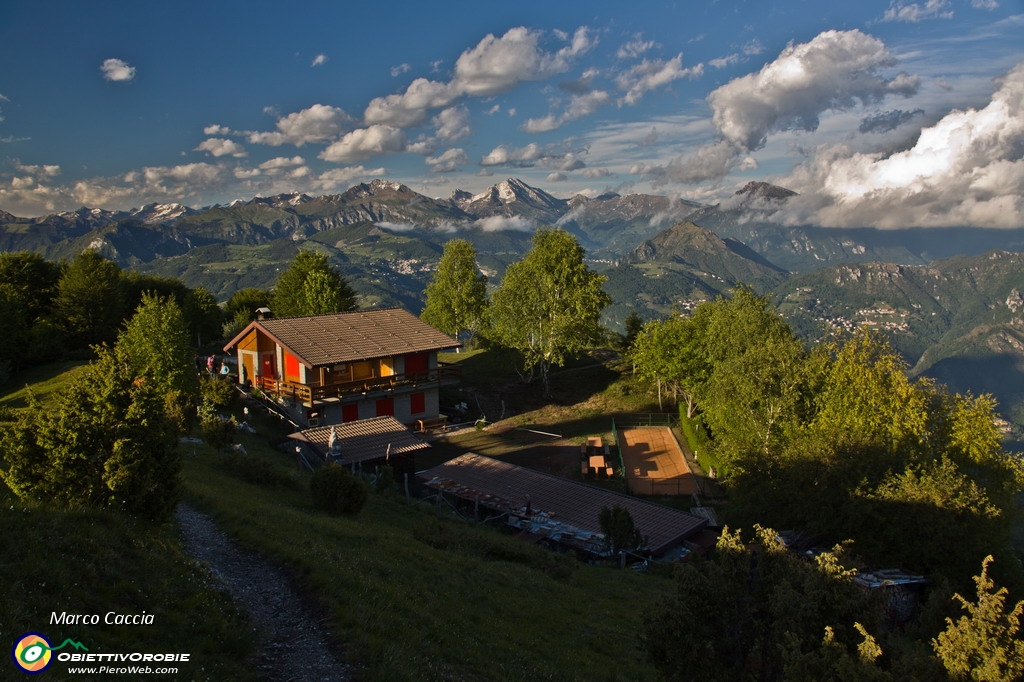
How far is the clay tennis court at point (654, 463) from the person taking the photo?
3666 cm

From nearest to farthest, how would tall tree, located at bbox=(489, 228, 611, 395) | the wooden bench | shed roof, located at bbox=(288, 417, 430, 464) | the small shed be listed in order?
the small shed
shed roof, located at bbox=(288, 417, 430, 464)
the wooden bench
tall tree, located at bbox=(489, 228, 611, 395)

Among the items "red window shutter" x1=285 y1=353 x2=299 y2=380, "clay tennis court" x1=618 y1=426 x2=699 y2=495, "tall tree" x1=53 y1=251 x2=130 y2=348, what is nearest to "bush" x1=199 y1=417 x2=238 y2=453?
"red window shutter" x1=285 y1=353 x2=299 y2=380

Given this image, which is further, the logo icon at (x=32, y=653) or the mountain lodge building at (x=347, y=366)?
the mountain lodge building at (x=347, y=366)

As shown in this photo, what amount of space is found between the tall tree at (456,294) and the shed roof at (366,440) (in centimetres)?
3419

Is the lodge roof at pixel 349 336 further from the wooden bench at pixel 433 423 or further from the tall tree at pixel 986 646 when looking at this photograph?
the tall tree at pixel 986 646

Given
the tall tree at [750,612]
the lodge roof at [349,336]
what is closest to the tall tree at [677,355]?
the lodge roof at [349,336]

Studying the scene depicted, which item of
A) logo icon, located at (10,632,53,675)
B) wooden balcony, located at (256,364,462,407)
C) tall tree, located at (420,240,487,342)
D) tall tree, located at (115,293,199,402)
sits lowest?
logo icon, located at (10,632,53,675)

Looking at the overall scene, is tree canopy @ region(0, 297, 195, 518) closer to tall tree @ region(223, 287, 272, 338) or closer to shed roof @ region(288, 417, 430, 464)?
shed roof @ region(288, 417, 430, 464)

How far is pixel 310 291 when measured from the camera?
6328cm

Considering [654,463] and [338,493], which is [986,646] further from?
Answer: [654,463]

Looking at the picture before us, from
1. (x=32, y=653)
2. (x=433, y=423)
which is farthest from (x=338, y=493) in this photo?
(x=433, y=423)

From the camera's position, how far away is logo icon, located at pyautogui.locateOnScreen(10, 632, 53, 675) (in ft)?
27.0

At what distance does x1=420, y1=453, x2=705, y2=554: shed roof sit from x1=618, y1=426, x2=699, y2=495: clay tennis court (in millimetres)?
5214

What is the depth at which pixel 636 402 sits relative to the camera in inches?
2231
